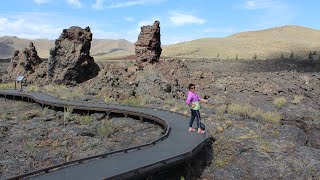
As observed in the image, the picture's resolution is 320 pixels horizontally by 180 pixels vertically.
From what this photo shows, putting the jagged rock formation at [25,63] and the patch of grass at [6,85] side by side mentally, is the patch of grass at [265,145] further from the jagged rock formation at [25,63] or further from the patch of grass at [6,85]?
the jagged rock formation at [25,63]

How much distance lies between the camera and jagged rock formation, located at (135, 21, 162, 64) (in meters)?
34.6

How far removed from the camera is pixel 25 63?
41750 mm

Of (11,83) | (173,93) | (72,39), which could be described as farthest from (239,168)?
(11,83)

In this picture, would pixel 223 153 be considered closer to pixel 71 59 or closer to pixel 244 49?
pixel 71 59

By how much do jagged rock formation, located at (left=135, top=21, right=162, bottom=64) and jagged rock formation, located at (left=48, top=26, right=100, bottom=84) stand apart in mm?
5092

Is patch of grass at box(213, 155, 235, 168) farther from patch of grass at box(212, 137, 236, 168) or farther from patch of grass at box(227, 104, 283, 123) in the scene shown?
patch of grass at box(227, 104, 283, 123)

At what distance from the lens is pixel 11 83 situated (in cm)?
4194

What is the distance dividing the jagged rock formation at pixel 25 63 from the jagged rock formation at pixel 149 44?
13.8 metres

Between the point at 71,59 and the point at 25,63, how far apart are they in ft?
28.1

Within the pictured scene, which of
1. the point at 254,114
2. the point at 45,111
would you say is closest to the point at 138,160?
the point at 254,114

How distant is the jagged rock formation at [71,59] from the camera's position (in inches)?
1409

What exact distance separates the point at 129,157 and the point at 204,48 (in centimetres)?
10974

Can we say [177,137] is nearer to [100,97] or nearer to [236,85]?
[100,97]

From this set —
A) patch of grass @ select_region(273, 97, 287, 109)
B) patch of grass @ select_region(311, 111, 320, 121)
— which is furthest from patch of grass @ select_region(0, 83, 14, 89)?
patch of grass @ select_region(311, 111, 320, 121)
